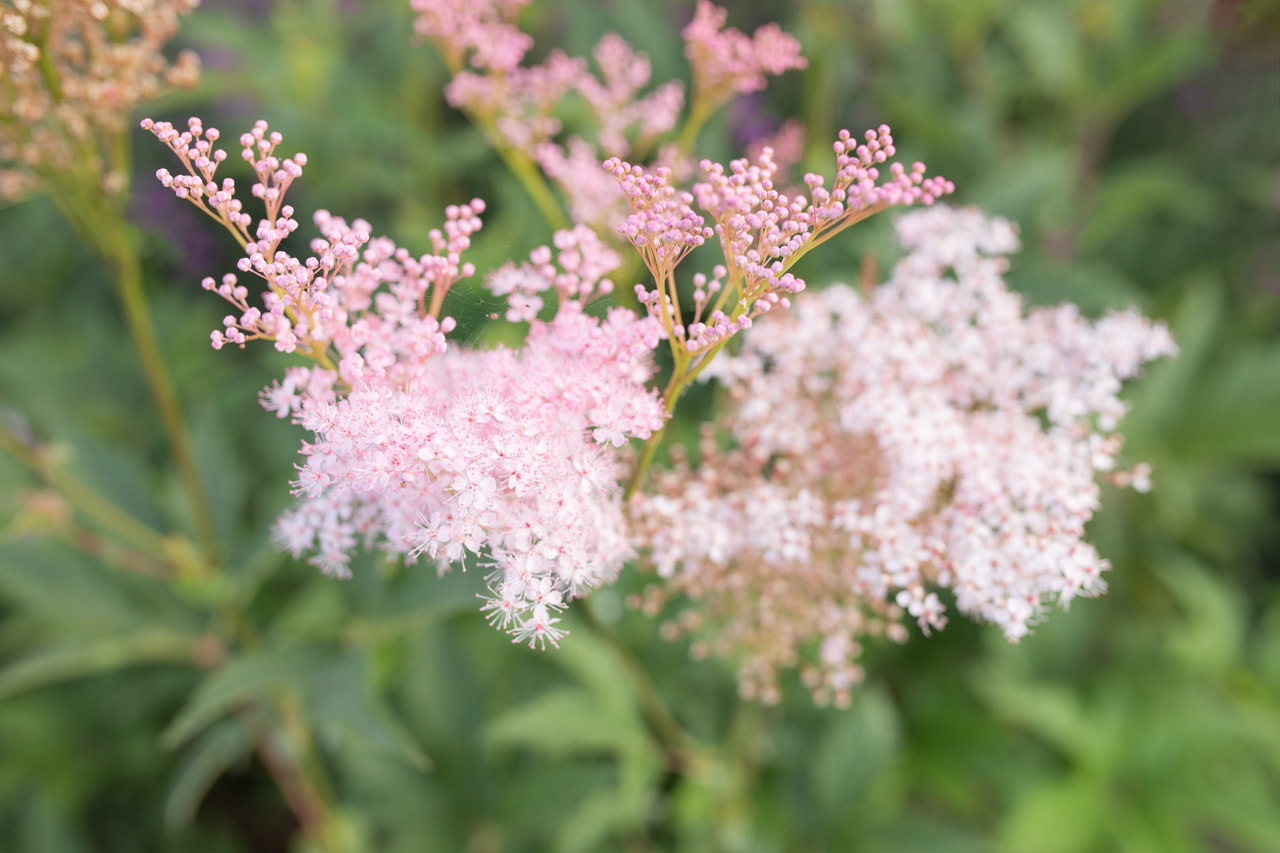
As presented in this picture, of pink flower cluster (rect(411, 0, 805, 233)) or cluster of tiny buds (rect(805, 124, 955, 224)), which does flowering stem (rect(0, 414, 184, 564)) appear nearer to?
pink flower cluster (rect(411, 0, 805, 233))

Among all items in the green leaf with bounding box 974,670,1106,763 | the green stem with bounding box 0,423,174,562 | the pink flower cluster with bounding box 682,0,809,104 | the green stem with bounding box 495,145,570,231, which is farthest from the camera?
the green leaf with bounding box 974,670,1106,763

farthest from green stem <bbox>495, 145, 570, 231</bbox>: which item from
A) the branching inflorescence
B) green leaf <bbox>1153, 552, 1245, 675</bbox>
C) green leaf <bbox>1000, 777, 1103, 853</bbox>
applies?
green leaf <bbox>1153, 552, 1245, 675</bbox>

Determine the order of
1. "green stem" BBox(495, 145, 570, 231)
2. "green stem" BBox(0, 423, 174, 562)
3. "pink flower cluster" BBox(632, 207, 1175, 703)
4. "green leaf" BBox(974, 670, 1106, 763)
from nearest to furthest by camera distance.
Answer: "pink flower cluster" BBox(632, 207, 1175, 703), "green stem" BBox(495, 145, 570, 231), "green stem" BBox(0, 423, 174, 562), "green leaf" BBox(974, 670, 1106, 763)

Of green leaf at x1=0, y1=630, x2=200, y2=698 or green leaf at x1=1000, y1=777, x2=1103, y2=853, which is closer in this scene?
green leaf at x1=0, y1=630, x2=200, y2=698

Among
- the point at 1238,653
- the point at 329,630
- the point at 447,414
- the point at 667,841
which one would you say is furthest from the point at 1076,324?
the point at 667,841

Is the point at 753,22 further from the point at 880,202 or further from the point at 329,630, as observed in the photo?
the point at 329,630

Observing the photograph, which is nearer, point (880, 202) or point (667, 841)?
point (880, 202)

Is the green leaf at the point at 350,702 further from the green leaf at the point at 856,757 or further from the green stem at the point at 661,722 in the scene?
the green leaf at the point at 856,757
